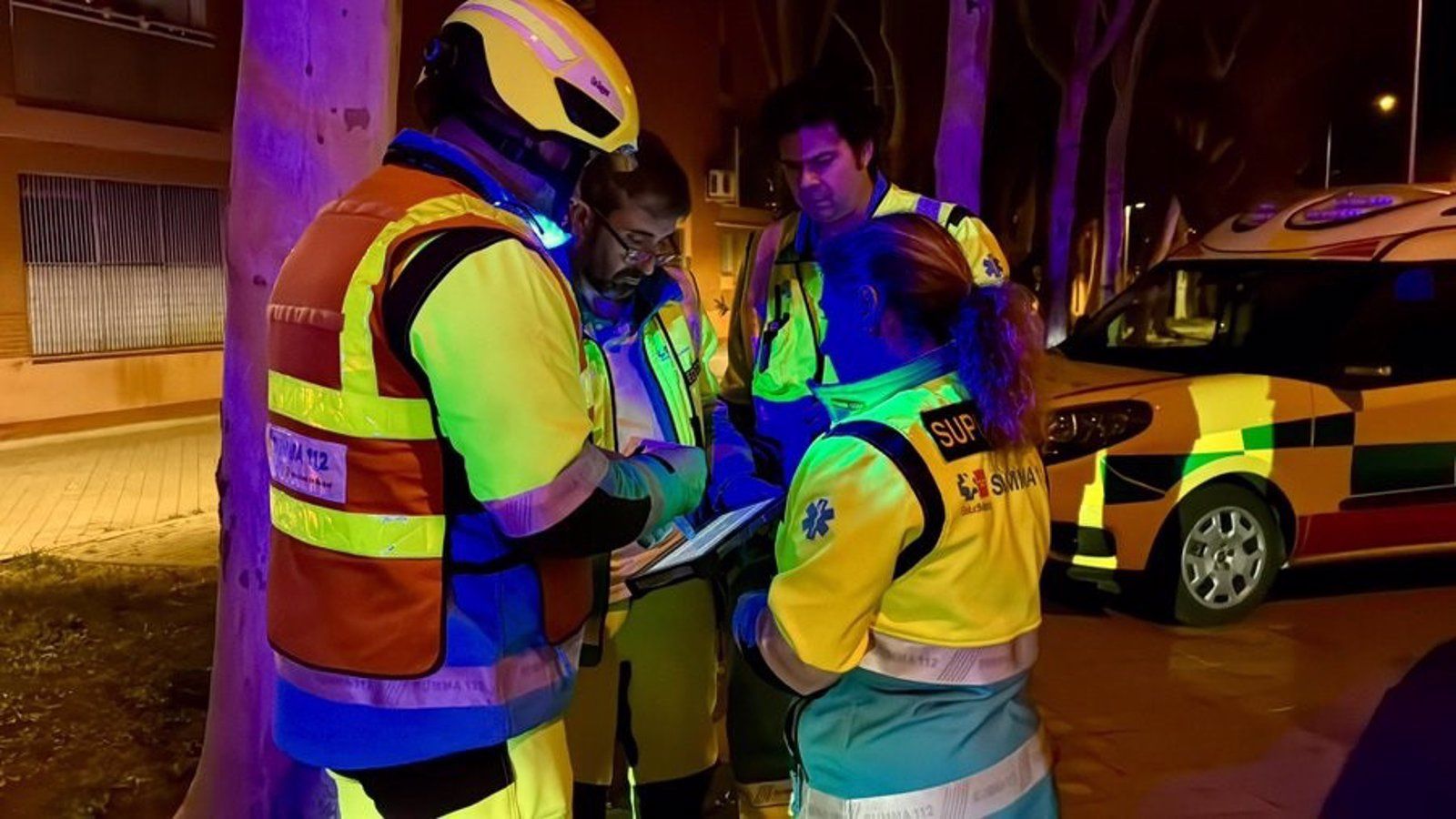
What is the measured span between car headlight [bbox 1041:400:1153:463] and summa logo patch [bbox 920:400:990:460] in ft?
13.3

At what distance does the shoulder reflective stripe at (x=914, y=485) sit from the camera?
6.26ft

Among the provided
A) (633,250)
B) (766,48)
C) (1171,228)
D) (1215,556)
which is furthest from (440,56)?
(1171,228)

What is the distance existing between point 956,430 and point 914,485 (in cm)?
14

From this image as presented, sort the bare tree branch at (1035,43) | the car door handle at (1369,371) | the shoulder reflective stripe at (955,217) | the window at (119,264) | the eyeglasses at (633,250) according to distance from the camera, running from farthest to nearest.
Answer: the bare tree branch at (1035,43) < the window at (119,264) < the car door handle at (1369,371) < the shoulder reflective stripe at (955,217) < the eyeglasses at (633,250)

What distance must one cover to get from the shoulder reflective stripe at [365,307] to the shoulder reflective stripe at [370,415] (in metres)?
0.02

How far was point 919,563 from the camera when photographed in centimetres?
196

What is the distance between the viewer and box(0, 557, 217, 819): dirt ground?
4.29 metres

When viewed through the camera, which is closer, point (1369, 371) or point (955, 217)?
point (955, 217)

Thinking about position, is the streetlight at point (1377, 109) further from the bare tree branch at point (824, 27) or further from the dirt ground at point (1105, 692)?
the dirt ground at point (1105, 692)

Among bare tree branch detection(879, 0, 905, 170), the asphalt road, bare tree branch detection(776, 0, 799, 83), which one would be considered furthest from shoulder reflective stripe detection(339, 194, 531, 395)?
bare tree branch detection(776, 0, 799, 83)

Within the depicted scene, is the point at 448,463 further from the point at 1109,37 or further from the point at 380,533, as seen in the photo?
the point at 1109,37

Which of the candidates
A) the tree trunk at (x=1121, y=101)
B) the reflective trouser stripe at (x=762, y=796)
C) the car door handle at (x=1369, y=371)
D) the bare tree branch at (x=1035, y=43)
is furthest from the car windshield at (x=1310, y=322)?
the bare tree branch at (x=1035, y=43)

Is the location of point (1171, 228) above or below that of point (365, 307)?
above

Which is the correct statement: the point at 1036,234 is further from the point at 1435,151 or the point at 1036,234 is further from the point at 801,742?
the point at 801,742
